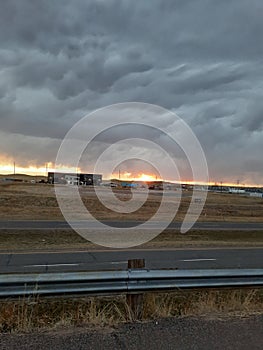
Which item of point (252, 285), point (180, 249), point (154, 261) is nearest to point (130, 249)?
point (180, 249)

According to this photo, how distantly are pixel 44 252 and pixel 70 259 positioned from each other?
2186 mm

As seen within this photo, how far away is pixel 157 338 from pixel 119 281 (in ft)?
2.73

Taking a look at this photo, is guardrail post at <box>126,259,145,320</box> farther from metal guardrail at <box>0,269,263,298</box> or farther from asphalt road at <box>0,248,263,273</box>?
asphalt road at <box>0,248,263,273</box>

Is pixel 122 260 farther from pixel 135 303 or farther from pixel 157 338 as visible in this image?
pixel 157 338

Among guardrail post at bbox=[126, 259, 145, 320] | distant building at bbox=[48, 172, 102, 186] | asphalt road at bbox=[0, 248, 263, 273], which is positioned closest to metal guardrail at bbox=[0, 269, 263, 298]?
guardrail post at bbox=[126, 259, 145, 320]

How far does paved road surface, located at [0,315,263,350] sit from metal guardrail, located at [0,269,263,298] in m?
0.44

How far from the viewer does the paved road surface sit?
3.80 metres

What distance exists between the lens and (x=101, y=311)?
4945 millimetres

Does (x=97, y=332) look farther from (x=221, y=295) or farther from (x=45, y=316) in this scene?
(x=221, y=295)

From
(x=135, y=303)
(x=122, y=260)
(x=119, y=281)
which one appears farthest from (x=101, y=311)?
(x=122, y=260)

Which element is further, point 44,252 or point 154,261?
point 44,252

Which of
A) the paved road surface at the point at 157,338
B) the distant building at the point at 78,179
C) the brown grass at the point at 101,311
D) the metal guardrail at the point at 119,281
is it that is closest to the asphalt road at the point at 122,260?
the brown grass at the point at 101,311

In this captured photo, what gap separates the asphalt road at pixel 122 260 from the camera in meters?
11.8

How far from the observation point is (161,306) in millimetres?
5320
